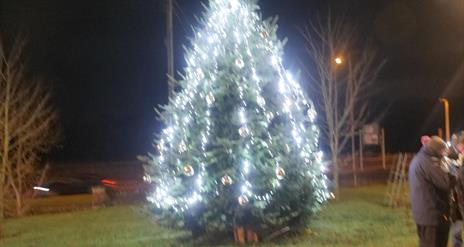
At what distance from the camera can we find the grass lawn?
12.6 m

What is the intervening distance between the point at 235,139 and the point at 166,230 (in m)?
4.09

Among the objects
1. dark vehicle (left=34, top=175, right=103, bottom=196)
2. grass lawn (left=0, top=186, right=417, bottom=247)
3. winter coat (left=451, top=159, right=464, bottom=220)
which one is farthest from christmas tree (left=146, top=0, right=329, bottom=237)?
dark vehicle (left=34, top=175, right=103, bottom=196)

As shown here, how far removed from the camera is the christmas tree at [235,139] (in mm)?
11844

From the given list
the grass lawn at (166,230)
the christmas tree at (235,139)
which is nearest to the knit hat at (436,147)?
the grass lawn at (166,230)

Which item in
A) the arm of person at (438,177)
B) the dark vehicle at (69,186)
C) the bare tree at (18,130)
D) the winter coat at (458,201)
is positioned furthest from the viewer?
the dark vehicle at (69,186)

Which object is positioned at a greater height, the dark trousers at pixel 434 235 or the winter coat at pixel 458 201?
the winter coat at pixel 458 201

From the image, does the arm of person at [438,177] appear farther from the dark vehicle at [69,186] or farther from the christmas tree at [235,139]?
the dark vehicle at [69,186]

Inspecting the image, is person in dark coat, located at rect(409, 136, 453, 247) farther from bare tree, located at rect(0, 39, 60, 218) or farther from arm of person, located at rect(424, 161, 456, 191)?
bare tree, located at rect(0, 39, 60, 218)

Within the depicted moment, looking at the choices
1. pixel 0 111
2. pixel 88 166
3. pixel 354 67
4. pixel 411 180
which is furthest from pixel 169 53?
pixel 88 166

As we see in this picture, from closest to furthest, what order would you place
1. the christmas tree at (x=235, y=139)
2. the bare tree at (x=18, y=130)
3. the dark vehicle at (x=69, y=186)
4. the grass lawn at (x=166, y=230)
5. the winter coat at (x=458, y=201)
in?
the winter coat at (x=458, y=201), the christmas tree at (x=235, y=139), the grass lawn at (x=166, y=230), the bare tree at (x=18, y=130), the dark vehicle at (x=69, y=186)

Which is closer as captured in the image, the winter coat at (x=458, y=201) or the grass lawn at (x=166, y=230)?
the winter coat at (x=458, y=201)

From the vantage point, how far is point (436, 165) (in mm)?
8070

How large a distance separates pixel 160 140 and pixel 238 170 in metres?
1.72

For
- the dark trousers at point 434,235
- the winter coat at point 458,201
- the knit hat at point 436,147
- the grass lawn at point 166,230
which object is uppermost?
the knit hat at point 436,147
